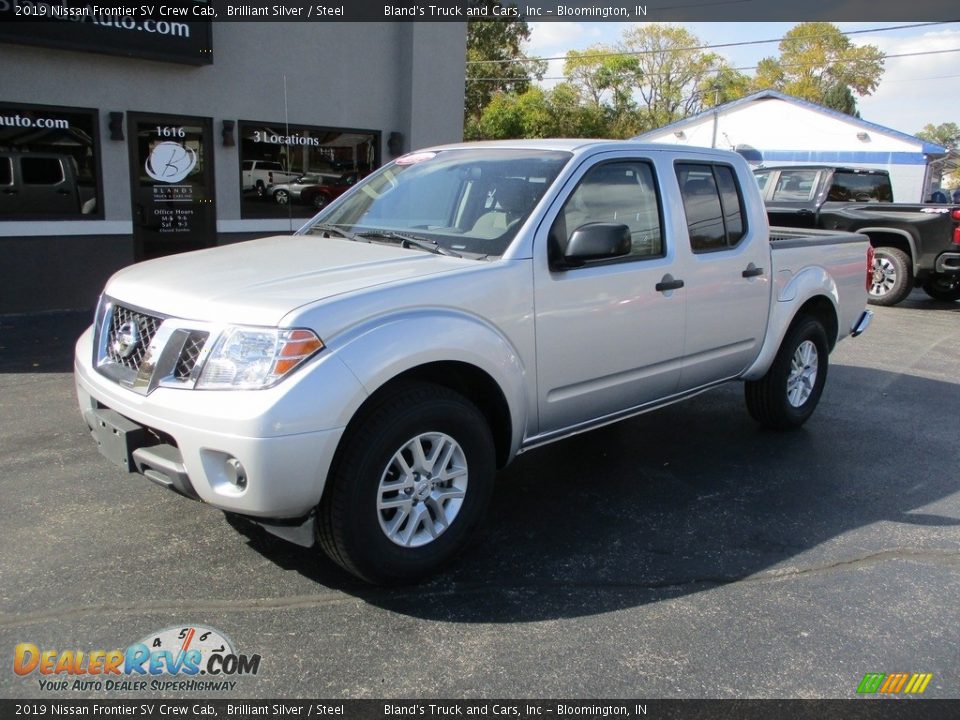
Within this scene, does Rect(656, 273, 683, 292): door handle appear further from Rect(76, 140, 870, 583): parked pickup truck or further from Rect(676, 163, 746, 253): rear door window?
Rect(676, 163, 746, 253): rear door window

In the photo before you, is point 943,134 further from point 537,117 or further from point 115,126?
point 115,126

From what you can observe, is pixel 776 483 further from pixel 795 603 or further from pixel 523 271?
pixel 523 271

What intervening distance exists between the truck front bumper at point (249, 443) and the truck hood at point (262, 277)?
0.30 meters

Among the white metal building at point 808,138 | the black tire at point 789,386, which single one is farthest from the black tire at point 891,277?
the white metal building at point 808,138

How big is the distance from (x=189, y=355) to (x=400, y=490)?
987 millimetres

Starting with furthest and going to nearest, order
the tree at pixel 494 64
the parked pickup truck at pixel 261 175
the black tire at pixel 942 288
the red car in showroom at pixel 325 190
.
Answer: the tree at pixel 494 64 → the black tire at pixel 942 288 → the red car in showroom at pixel 325 190 → the parked pickup truck at pixel 261 175

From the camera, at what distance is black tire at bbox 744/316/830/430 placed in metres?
5.53

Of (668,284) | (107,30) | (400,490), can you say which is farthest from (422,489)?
(107,30)

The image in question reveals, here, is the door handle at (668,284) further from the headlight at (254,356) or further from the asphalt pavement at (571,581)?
the headlight at (254,356)

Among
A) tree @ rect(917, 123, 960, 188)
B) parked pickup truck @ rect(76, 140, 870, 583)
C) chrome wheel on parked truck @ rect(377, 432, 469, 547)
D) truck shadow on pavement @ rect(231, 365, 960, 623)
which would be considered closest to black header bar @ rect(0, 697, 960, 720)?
truck shadow on pavement @ rect(231, 365, 960, 623)

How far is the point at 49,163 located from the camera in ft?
30.3

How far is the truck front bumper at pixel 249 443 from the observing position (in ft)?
9.53

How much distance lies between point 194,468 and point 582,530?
196 centimetres

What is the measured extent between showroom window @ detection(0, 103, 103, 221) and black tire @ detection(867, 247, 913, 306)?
10.5m
